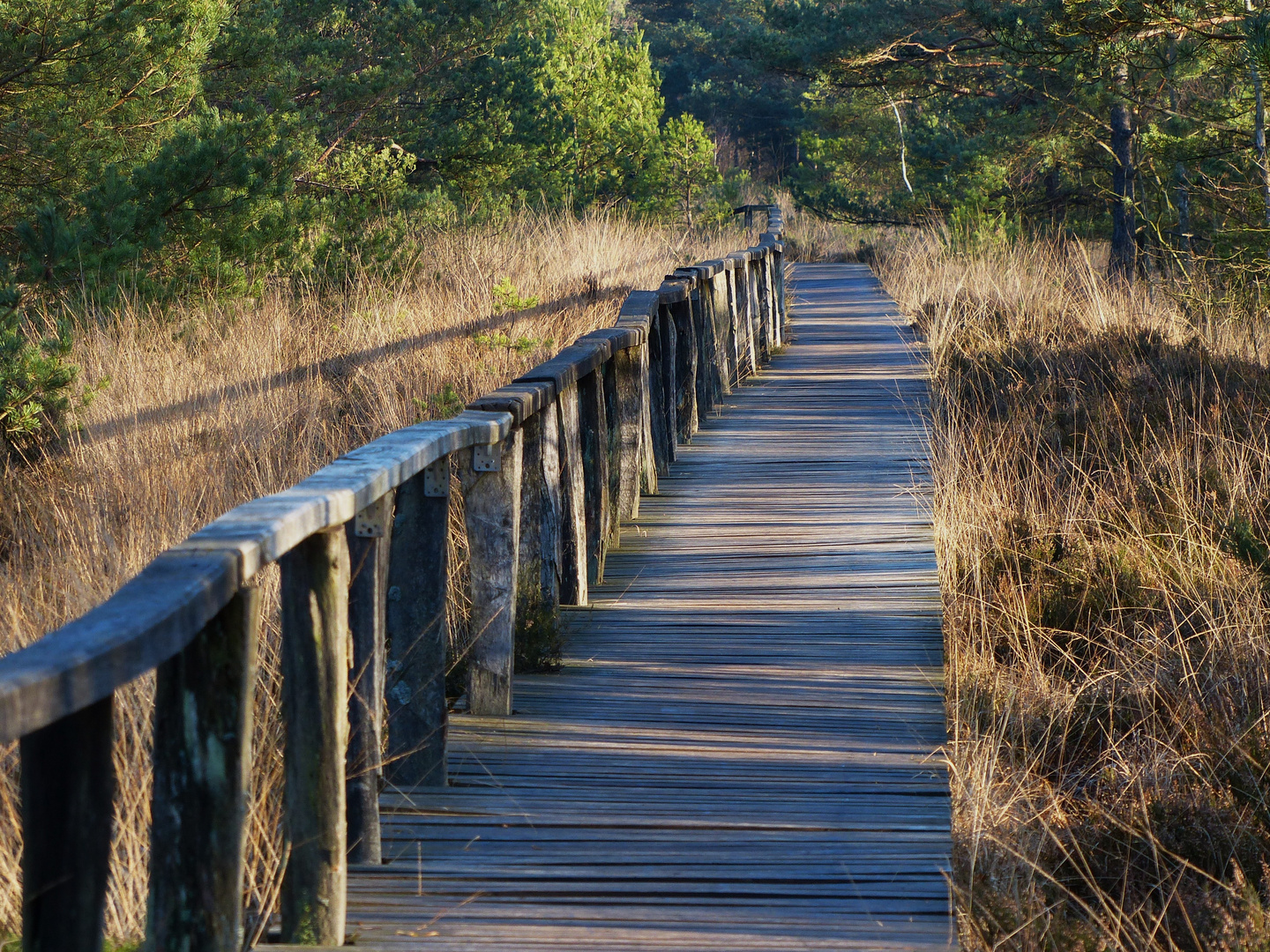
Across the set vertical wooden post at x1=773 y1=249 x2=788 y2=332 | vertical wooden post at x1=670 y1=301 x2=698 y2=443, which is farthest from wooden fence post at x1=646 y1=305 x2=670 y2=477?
vertical wooden post at x1=773 y1=249 x2=788 y2=332

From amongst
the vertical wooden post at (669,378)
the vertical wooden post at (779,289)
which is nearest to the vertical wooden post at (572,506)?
the vertical wooden post at (669,378)

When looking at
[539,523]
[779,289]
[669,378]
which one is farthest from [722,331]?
[539,523]

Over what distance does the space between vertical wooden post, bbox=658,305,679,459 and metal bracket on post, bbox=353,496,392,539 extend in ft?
14.1

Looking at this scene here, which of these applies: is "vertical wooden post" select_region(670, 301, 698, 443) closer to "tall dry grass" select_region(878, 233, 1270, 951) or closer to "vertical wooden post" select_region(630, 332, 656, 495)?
"vertical wooden post" select_region(630, 332, 656, 495)

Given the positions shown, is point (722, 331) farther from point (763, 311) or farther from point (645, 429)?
point (645, 429)

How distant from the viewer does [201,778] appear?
5.69ft

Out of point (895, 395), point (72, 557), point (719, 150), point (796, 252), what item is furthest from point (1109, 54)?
point (719, 150)

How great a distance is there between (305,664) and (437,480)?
892 mm

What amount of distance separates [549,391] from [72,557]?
161cm

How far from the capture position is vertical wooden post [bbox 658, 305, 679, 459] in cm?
681

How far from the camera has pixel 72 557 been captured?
4.15 metres

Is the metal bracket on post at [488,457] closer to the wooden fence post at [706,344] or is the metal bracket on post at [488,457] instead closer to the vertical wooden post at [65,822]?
the vertical wooden post at [65,822]

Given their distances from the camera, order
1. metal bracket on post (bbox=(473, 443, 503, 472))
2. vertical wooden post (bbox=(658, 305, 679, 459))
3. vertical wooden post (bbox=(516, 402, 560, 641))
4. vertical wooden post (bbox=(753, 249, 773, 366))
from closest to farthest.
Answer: metal bracket on post (bbox=(473, 443, 503, 472)) < vertical wooden post (bbox=(516, 402, 560, 641)) < vertical wooden post (bbox=(658, 305, 679, 459)) < vertical wooden post (bbox=(753, 249, 773, 366))

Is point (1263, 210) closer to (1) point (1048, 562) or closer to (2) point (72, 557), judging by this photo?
(1) point (1048, 562)
